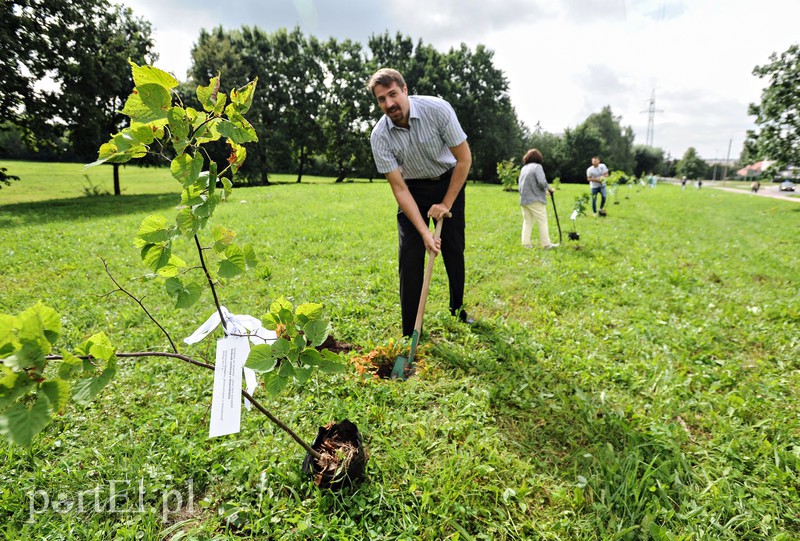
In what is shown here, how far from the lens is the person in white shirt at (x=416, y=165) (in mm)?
2738

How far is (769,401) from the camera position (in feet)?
8.52

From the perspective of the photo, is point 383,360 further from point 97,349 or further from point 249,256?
point 97,349

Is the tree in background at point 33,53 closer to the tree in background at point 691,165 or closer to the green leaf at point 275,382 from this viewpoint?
the green leaf at point 275,382

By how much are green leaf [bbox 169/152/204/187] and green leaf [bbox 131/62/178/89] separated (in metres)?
0.21

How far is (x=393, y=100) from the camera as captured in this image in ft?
8.54

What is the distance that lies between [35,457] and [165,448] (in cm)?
72

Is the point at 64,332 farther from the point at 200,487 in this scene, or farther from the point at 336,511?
the point at 336,511

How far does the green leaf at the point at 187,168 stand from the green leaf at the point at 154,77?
0.21 m

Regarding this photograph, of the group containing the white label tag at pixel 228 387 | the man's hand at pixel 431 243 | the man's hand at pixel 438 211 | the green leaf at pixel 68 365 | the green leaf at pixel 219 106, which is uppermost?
the green leaf at pixel 219 106

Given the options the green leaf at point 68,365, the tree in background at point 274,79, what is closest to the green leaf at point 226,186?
the green leaf at point 68,365

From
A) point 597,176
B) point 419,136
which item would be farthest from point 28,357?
point 597,176

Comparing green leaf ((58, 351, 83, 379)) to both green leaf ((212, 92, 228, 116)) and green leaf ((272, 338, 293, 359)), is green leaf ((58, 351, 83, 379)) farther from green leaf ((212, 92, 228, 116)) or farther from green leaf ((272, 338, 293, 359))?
green leaf ((212, 92, 228, 116))

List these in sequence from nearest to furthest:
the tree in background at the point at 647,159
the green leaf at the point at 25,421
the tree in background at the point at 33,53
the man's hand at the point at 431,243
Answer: the green leaf at the point at 25,421 < the man's hand at the point at 431,243 < the tree in background at the point at 33,53 < the tree in background at the point at 647,159

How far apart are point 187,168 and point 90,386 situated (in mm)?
708
